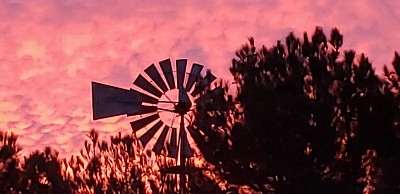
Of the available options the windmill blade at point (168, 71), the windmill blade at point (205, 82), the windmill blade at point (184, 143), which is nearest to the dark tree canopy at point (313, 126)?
the windmill blade at point (205, 82)

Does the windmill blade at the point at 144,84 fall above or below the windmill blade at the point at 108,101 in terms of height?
above

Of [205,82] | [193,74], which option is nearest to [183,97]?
[193,74]

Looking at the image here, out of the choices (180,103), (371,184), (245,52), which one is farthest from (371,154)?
(180,103)

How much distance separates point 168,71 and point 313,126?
478 cm

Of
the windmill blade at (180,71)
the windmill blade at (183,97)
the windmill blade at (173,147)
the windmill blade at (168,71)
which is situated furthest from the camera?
the windmill blade at (173,147)

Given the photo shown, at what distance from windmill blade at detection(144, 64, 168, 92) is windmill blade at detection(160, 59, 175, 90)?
155mm

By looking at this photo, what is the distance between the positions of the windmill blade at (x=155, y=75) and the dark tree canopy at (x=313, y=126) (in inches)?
116

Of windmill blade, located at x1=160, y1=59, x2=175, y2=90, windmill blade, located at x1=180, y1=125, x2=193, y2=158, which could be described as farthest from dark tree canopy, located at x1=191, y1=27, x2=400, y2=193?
windmill blade, located at x1=160, y1=59, x2=175, y2=90

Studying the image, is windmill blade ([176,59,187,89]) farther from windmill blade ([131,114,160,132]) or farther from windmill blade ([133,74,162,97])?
windmill blade ([131,114,160,132])

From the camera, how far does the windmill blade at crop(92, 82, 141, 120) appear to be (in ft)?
70.3

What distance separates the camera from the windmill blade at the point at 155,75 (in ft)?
74.3

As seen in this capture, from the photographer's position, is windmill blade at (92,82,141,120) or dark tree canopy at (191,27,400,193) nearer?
dark tree canopy at (191,27,400,193)

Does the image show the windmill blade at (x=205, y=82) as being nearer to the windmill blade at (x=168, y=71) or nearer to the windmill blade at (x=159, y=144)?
the windmill blade at (x=168, y=71)

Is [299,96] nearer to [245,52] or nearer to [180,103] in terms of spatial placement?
[245,52]
